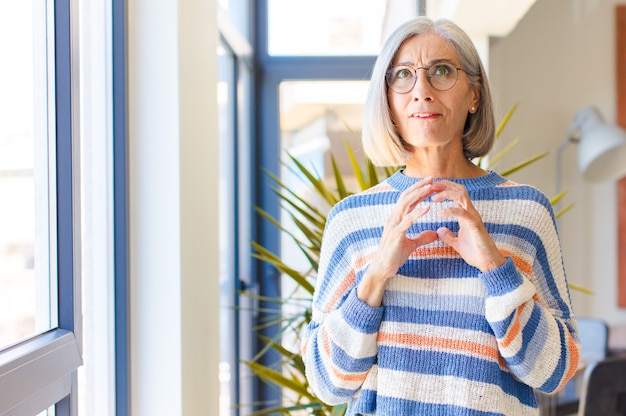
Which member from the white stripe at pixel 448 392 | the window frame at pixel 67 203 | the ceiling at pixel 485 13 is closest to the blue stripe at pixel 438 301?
the white stripe at pixel 448 392

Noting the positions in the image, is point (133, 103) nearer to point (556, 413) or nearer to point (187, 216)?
point (187, 216)

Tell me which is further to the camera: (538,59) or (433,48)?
(538,59)

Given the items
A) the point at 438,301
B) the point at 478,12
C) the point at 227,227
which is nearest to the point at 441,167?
the point at 438,301

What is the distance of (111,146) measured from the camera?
71.1 inches

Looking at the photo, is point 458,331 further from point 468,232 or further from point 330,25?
point 330,25

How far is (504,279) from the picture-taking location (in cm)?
119

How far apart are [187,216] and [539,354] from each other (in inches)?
38.7

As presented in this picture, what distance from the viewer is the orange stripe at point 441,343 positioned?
1.26m

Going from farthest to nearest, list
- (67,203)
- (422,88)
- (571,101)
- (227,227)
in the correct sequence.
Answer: (571,101)
(227,227)
(67,203)
(422,88)

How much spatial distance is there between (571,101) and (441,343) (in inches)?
129

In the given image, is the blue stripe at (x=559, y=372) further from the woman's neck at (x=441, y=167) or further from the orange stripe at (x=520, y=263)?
the woman's neck at (x=441, y=167)

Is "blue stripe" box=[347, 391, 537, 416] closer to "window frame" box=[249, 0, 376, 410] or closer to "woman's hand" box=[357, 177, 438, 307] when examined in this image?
"woman's hand" box=[357, 177, 438, 307]

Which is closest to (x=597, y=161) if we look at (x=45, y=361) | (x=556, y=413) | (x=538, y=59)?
(x=538, y=59)

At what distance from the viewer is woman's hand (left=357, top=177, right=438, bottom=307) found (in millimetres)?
1237
